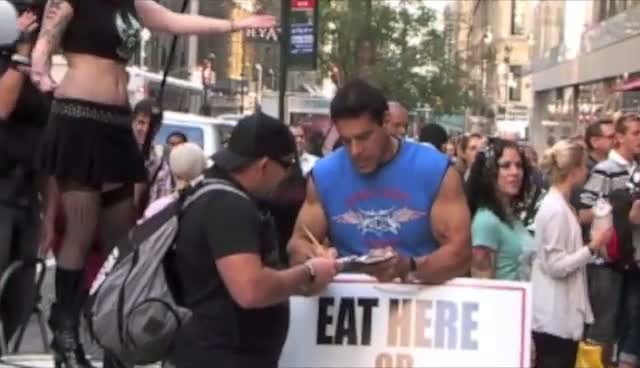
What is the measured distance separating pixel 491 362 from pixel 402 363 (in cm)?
29

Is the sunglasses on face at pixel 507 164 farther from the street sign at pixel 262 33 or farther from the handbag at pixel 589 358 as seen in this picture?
the handbag at pixel 589 358

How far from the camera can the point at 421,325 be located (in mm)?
4863

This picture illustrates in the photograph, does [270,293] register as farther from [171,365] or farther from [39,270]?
[39,270]

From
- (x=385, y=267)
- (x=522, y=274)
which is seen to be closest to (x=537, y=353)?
(x=522, y=274)

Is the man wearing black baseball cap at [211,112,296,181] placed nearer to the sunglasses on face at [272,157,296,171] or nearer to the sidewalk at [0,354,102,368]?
Result: the sunglasses on face at [272,157,296,171]

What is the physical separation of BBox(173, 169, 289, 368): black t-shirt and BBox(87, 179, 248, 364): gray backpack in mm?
40

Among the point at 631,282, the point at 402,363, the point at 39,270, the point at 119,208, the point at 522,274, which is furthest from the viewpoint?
the point at 631,282

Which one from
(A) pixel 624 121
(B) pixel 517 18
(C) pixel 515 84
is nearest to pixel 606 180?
(A) pixel 624 121

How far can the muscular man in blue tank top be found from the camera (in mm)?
5141

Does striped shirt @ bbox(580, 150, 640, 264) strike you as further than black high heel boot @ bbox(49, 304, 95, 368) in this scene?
Yes

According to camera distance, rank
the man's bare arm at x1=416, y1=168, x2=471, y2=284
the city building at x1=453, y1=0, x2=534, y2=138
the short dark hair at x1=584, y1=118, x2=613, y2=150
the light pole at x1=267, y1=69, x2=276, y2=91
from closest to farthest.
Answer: the man's bare arm at x1=416, y1=168, x2=471, y2=284 < the short dark hair at x1=584, y1=118, x2=613, y2=150 < the light pole at x1=267, y1=69, x2=276, y2=91 < the city building at x1=453, y1=0, x2=534, y2=138

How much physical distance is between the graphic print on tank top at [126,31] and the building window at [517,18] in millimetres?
95925

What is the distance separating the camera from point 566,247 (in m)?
8.23

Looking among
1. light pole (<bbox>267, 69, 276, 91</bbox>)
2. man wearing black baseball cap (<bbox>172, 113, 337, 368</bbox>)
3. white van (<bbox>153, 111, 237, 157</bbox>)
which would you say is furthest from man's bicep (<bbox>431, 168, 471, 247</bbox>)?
light pole (<bbox>267, 69, 276, 91</bbox>)
